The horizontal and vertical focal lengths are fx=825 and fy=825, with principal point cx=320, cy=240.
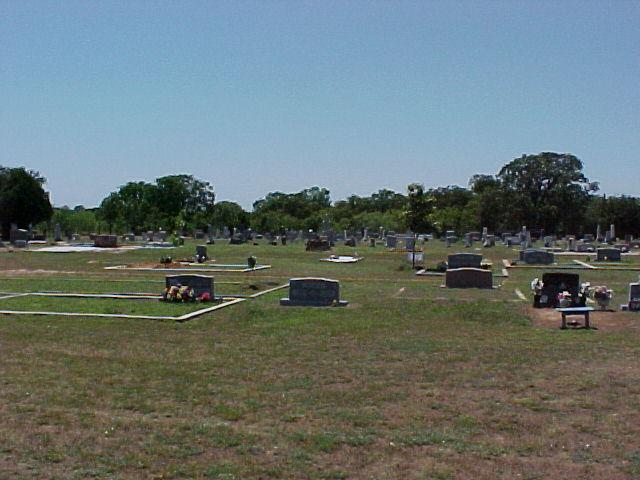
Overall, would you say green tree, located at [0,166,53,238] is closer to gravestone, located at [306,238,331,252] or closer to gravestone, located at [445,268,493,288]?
gravestone, located at [306,238,331,252]

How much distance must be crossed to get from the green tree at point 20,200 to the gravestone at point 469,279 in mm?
63467

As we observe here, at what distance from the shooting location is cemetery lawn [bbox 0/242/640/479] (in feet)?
25.0

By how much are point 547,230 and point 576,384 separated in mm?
91612

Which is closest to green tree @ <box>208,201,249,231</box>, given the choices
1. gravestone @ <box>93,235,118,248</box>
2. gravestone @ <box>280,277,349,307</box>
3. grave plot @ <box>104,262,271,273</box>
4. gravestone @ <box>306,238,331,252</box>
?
gravestone @ <box>93,235,118,248</box>

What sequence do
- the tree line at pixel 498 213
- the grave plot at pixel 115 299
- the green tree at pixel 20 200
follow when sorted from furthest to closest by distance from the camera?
the tree line at pixel 498 213 → the green tree at pixel 20 200 → the grave plot at pixel 115 299

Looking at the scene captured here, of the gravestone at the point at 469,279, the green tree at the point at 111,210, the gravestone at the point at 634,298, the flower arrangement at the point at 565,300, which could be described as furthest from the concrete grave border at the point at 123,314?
the green tree at the point at 111,210

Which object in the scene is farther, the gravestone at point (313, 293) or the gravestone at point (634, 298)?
the gravestone at point (313, 293)

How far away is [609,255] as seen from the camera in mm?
46031

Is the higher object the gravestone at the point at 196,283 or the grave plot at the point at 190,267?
the gravestone at the point at 196,283

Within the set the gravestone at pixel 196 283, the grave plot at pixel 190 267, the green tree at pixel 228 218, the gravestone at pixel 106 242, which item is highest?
the green tree at pixel 228 218

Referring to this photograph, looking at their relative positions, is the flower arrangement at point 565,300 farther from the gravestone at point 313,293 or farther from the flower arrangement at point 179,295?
the flower arrangement at point 179,295

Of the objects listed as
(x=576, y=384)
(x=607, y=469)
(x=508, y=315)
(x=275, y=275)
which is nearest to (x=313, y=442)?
(x=607, y=469)

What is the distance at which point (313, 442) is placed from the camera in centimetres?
823

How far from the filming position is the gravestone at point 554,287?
21141 mm
